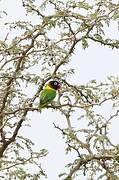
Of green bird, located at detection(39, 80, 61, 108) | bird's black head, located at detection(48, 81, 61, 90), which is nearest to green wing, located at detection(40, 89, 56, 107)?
green bird, located at detection(39, 80, 61, 108)

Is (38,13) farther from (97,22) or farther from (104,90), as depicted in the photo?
(104,90)

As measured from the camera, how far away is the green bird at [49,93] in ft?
26.8

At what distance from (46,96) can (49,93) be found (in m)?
0.12

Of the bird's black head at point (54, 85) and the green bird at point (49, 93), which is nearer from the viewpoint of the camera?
the green bird at point (49, 93)

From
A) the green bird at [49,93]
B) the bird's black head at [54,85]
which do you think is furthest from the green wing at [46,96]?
the bird's black head at [54,85]

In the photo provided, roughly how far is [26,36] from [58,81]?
0.91 meters

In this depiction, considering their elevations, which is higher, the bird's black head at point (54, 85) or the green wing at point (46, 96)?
the bird's black head at point (54, 85)

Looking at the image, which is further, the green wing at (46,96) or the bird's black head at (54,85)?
the bird's black head at (54,85)

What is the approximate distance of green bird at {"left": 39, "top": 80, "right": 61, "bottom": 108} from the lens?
322 inches

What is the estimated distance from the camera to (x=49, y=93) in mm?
8469

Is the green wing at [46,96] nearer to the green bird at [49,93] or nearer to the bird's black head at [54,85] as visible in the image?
the green bird at [49,93]

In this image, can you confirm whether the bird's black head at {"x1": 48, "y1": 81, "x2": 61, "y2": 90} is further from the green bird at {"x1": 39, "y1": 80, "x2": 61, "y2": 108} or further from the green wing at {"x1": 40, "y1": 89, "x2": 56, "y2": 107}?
the green wing at {"x1": 40, "y1": 89, "x2": 56, "y2": 107}

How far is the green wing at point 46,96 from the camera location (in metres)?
8.17

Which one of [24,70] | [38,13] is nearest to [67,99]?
[24,70]
